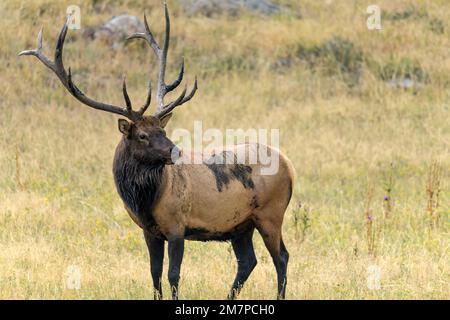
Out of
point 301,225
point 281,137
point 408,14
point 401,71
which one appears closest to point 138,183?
point 301,225

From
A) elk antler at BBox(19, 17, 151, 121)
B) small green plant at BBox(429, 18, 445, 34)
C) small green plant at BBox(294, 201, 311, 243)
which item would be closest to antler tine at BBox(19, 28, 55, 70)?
elk antler at BBox(19, 17, 151, 121)

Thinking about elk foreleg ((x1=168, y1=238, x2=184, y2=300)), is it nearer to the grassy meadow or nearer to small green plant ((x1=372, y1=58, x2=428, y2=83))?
the grassy meadow

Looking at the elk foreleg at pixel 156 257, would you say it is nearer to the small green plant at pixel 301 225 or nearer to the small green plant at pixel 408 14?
the small green plant at pixel 301 225

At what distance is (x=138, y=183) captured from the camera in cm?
788

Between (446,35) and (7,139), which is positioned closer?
(7,139)

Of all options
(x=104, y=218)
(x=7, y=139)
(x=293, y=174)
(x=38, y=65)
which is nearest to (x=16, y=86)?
(x=38, y=65)

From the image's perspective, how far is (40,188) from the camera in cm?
1290

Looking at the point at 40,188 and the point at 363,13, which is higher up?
the point at 363,13

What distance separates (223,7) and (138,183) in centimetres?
1461

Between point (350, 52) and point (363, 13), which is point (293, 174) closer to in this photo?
point (350, 52)

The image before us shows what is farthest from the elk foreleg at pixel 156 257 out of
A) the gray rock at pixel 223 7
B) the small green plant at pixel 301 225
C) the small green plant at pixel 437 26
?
the small green plant at pixel 437 26

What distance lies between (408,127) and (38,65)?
7468 millimetres

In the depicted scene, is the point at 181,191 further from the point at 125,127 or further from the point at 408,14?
the point at 408,14

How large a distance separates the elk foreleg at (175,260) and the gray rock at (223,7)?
14386mm
